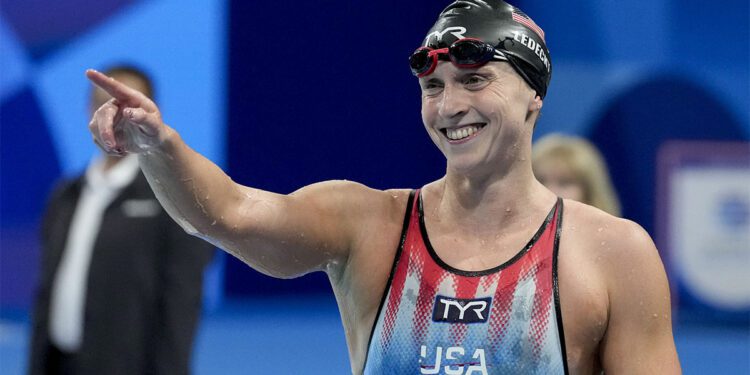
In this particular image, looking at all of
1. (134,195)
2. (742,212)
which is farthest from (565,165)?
(742,212)

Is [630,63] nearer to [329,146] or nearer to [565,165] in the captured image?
[329,146]

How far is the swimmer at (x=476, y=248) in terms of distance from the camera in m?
3.31

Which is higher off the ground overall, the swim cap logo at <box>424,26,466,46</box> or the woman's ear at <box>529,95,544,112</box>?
the swim cap logo at <box>424,26,466,46</box>

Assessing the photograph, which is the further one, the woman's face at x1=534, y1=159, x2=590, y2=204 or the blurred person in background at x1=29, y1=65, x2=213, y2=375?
the woman's face at x1=534, y1=159, x2=590, y2=204

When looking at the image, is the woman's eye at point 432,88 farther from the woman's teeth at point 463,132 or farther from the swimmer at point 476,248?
the woman's teeth at point 463,132

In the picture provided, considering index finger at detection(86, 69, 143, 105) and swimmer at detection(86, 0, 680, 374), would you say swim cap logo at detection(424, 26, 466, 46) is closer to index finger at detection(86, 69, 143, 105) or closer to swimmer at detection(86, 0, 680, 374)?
swimmer at detection(86, 0, 680, 374)

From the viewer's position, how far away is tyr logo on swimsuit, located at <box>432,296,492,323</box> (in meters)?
3.33

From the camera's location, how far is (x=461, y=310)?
334 centimetres

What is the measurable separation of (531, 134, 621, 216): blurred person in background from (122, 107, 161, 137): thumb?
125 inches

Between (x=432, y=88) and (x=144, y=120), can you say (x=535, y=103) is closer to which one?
(x=432, y=88)

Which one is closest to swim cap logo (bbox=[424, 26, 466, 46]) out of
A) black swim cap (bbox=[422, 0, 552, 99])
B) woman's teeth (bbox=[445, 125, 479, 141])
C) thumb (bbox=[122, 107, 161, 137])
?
black swim cap (bbox=[422, 0, 552, 99])

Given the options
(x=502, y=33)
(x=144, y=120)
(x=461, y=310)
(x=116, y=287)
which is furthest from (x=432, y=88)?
(x=116, y=287)

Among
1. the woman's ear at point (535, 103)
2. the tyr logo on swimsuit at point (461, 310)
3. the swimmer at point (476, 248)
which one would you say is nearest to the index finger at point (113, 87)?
the swimmer at point (476, 248)

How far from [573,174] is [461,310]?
8.51ft
